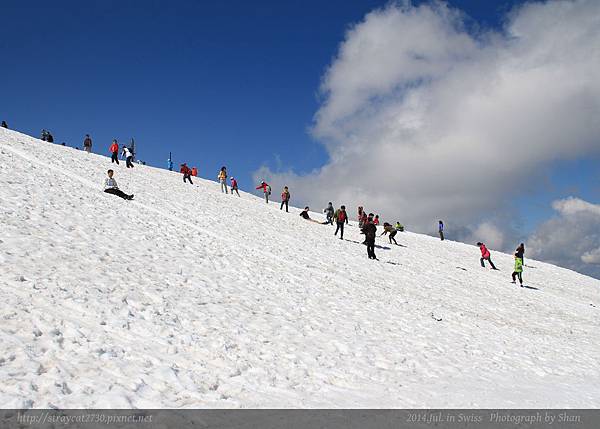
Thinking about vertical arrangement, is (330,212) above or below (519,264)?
above

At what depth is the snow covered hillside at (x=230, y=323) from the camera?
23.5ft

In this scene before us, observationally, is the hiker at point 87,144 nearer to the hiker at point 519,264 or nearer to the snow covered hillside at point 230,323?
the snow covered hillside at point 230,323

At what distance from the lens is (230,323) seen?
10375 millimetres

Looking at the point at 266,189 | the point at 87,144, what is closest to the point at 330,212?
the point at 266,189

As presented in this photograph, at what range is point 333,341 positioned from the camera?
10.6 m

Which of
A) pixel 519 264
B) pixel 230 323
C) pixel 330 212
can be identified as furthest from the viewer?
pixel 330 212

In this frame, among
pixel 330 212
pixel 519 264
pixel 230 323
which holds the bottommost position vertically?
pixel 230 323

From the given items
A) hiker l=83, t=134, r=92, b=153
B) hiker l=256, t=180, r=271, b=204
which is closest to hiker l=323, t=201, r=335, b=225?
hiker l=256, t=180, r=271, b=204

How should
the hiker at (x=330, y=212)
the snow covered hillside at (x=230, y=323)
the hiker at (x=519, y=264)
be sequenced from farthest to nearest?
1. the hiker at (x=330, y=212)
2. the hiker at (x=519, y=264)
3. the snow covered hillside at (x=230, y=323)

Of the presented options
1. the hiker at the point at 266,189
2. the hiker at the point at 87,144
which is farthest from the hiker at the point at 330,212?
the hiker at the point at 87,144

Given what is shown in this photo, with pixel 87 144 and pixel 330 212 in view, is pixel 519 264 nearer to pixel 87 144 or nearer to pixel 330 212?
pixel 330 212
